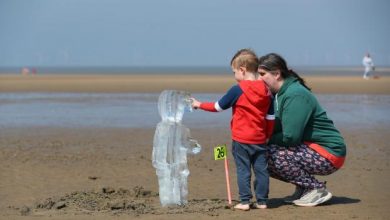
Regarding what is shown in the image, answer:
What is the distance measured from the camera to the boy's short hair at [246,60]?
253 inches

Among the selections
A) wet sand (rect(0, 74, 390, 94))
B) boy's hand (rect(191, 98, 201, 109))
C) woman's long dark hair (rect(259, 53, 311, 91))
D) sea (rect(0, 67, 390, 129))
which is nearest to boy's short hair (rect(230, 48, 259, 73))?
woman's long dark hair (rect(259, 53, 311, 91))

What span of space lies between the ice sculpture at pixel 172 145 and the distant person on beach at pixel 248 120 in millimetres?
199

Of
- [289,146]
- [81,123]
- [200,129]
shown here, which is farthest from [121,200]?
[81,123]

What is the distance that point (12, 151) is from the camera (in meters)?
10.6

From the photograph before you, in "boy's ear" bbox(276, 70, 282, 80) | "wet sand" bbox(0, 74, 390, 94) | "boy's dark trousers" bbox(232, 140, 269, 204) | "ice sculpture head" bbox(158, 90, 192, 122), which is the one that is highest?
"boy's ear" bbox(276, 70, 282, 80)

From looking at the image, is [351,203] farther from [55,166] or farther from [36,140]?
[36,140]

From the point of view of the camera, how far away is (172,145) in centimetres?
645

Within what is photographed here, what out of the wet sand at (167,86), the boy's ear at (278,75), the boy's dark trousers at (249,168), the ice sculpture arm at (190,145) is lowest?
the wet sand at (167,86)

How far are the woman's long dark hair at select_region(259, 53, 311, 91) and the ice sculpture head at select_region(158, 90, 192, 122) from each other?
784 millimetres

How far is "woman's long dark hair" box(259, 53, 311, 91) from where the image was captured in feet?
21.4

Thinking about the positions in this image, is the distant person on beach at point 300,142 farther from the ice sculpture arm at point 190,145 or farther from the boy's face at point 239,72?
the ice sculpture arm at point 190,145

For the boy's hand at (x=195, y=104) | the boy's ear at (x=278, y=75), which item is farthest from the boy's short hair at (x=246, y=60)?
the boy's hand at (x=195, y=104)

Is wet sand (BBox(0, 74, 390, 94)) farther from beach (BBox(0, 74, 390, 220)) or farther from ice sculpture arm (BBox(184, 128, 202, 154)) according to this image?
ice sculpture arm (BBox(184, 128, 202, 154))

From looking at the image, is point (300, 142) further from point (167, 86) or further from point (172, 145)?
point (167, 86)
